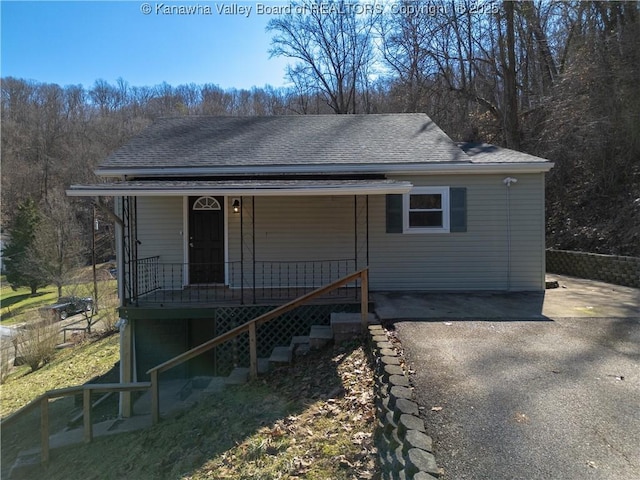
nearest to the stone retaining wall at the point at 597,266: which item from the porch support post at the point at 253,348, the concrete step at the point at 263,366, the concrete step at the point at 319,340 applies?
the concrete step at the point at 319,340

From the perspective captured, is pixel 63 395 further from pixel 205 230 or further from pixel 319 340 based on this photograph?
pixel 205 230

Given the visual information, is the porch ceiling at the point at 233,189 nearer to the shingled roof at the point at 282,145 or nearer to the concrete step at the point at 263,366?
the shingled roof at the point at 282,145

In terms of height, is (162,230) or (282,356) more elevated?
(162,230)

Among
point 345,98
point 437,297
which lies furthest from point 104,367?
point 345,98

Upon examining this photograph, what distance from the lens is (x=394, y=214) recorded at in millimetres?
8617

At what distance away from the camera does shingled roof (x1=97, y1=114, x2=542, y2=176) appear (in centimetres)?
840

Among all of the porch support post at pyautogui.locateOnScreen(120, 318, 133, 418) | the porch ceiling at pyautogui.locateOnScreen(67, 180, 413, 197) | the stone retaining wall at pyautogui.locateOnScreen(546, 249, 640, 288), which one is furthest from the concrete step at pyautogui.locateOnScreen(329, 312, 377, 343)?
the stone retaining wall at pyautogui.locateOnScreen(546, 249, 640, 288)

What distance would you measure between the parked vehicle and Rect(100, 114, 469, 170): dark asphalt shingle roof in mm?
15746

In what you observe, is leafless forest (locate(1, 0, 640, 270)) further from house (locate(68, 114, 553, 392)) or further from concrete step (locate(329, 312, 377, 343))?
concrete step (locate(329, 312, 377, 343))

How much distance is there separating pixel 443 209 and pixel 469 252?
110 centimetres

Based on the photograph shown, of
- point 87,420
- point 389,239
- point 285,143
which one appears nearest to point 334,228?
point 389,239

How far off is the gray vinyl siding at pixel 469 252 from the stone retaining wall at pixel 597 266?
2802mm

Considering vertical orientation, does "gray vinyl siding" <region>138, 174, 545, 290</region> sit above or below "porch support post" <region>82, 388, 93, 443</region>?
above

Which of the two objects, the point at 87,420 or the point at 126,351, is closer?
the point at 87,420
